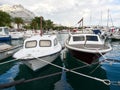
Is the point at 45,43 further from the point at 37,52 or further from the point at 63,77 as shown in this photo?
the point at 63,77

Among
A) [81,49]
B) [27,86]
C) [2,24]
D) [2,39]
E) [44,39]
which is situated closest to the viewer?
[27,86]

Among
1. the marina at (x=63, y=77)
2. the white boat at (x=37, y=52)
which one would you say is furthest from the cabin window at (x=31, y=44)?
the marina at (x=63, y=77)

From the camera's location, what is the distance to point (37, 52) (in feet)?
51.2

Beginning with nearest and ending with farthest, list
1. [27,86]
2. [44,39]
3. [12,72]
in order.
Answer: [27,86]
[12,72]
[44,39]

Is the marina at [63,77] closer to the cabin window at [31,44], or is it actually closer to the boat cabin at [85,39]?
the cabin window at [31,44]

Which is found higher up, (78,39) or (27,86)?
(78,39)

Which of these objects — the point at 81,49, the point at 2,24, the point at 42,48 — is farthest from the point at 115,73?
the point at 2,24

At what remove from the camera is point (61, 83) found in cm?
1348

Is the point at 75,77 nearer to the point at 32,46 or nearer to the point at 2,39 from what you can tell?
the point at 32,46

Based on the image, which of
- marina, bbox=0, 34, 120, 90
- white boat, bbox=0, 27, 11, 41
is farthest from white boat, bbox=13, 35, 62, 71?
white boat, bbox=0, 27, 11, 41

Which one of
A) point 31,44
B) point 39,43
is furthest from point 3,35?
point 39,43

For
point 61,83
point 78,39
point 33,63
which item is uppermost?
point 78,39

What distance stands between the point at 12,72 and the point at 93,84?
267 inches

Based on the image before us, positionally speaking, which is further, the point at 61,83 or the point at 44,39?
the point at 44,39
